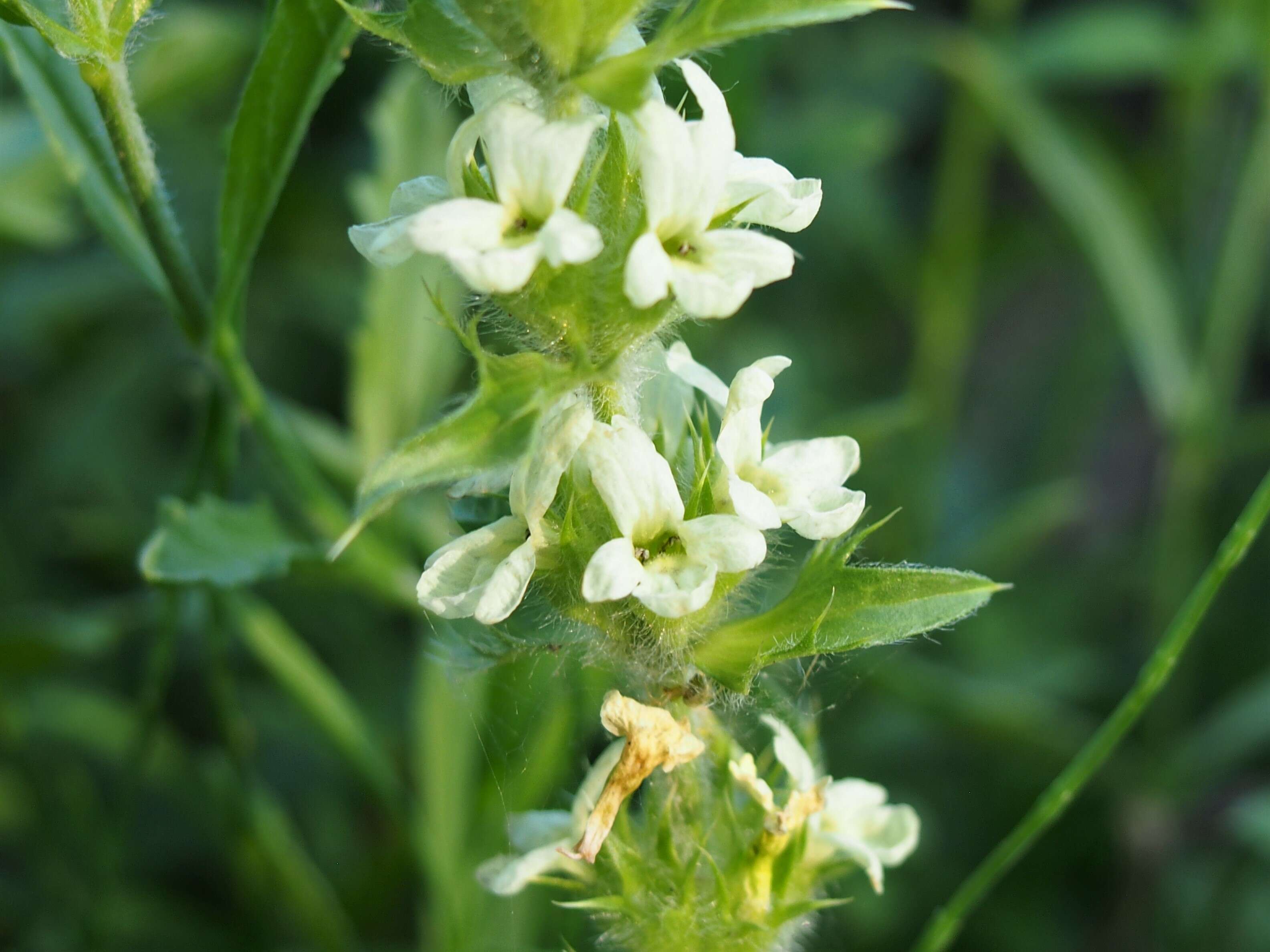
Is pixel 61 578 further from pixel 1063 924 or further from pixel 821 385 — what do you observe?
pixel 1063 924

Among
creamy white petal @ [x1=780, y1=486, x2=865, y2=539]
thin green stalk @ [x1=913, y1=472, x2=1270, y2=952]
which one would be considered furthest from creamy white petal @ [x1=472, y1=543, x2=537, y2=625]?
thin green stalk @ [x1=913, y1=472, x2=1270, y2=952]

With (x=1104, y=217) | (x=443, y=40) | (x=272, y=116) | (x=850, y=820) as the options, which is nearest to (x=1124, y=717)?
(x=850, y=820)

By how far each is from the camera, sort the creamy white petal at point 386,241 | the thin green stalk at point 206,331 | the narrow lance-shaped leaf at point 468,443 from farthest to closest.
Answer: the thin green stalk at point 206,331, the creamy white petal at point 386,241, the narrow lance-shaped leaf at point 468,443

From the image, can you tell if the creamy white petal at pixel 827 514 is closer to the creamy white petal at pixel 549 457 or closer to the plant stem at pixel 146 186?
the creamy white petal at pixel 549 457

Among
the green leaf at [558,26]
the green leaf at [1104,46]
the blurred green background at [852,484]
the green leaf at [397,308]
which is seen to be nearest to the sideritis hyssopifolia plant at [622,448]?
the green leaf at [558,26]

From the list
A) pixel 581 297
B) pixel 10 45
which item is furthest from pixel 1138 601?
pixel 10 45

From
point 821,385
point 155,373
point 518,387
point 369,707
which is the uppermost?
point 518,387

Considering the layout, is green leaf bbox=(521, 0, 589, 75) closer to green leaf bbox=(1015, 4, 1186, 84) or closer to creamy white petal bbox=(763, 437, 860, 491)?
creamy white petal bbox=(763, 437, 860, 491)

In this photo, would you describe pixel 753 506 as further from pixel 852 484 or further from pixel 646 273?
pixel 852 484
